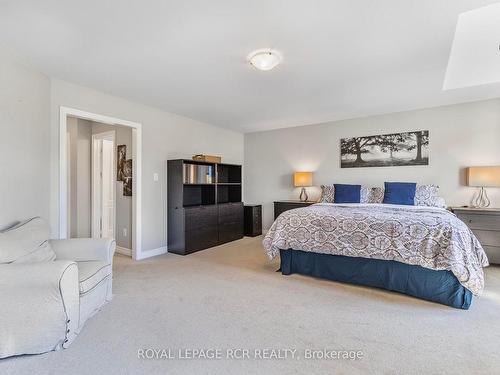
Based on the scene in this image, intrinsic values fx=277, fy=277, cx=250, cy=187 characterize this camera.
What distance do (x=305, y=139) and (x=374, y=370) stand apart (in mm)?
4491

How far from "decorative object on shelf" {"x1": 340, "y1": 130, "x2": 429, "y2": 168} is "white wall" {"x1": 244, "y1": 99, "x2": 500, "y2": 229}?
0.28 ft

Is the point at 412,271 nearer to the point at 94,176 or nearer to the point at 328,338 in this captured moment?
the point at 328,338

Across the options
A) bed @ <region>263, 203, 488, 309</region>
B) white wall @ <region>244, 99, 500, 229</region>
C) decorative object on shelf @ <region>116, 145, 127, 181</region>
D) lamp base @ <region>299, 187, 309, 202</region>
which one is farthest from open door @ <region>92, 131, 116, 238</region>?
lamp base @ <region>299, 187, 309, 202</region>

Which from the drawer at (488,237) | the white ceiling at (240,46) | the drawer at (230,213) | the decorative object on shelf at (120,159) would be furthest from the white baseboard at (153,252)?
the drawer at (488,237)

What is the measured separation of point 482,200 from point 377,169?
4.93 ft

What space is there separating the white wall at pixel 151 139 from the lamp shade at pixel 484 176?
418 cm

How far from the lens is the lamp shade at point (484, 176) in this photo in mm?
3764

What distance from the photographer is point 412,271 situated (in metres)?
2.63

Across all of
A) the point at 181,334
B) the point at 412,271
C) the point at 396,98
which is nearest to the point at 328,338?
the point at 181,334

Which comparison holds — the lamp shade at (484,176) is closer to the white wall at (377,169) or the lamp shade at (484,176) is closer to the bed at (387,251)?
the white wall at (377,169)

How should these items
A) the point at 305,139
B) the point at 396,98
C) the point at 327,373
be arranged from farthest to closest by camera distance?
the point at 305,139, the point at 396,98, the point at 327,373

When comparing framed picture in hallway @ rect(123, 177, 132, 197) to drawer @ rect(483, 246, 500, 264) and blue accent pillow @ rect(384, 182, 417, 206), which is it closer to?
blue accent pillow @ rect(384, 182, 417, 206)

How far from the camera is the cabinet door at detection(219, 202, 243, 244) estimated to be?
5008 millimetres

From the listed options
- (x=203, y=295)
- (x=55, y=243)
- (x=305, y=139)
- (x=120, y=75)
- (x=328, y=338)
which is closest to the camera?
(x=328, y=338)
